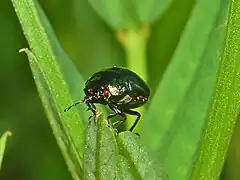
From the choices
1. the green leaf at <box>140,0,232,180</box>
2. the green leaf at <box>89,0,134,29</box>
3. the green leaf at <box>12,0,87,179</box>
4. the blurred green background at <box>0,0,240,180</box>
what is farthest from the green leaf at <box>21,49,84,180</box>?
the blurred green background at <box>0,0,240,180</box>

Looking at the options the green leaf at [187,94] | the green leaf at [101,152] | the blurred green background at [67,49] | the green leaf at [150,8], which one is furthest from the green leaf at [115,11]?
the green leaf at [101,152]

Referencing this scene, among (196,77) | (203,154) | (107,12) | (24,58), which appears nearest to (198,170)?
(203,154)

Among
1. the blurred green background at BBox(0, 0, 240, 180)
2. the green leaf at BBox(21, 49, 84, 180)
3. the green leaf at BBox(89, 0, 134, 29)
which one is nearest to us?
the green leaf at BBox(21, 49, 84, 180)

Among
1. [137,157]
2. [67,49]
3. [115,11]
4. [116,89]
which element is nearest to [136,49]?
[115,11]

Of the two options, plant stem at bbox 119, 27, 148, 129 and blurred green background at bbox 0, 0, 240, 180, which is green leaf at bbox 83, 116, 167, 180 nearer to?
plant stem at bbox 119, 27, 148, 129

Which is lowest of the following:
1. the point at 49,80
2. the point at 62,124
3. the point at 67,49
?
the point at 62,124

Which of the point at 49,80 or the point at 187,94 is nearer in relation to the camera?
the point at 49,80

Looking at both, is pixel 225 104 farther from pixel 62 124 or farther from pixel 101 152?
pixel 62 124

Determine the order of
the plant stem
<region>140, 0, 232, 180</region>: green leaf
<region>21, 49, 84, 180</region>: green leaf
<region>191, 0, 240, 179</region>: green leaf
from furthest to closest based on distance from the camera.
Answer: the plant stem, <region>140, 0, 232, 180</region>: green leaf, <region>21, 49, 84, 180</region>: green leaf, <region>191, 0, 240, 179</region>: green leaf
